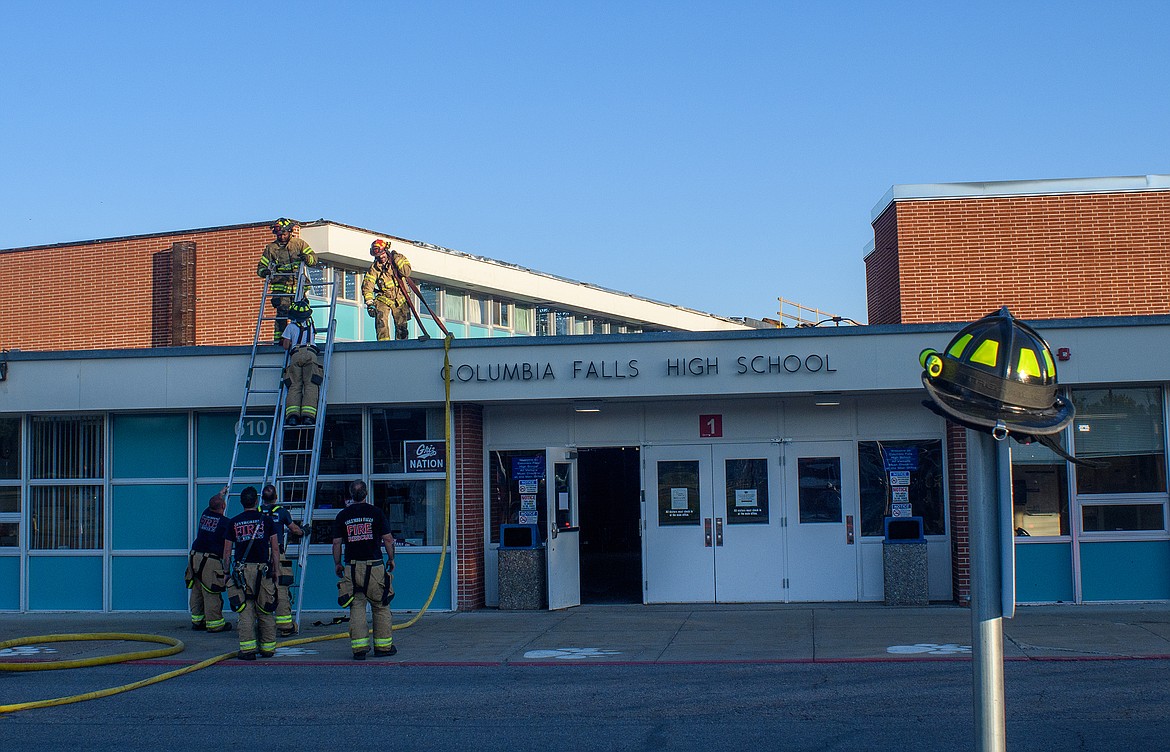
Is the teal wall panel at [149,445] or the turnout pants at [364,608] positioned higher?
the teal wall panel at [149,445]

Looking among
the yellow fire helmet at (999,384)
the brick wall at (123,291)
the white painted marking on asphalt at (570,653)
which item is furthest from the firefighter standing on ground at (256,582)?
the brick wall at (123,291)

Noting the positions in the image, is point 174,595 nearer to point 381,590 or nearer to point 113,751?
point 381,590

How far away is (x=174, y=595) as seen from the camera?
1639 cm

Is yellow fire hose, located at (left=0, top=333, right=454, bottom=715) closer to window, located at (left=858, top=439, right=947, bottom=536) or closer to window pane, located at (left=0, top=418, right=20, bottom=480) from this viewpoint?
window pane, located at (left=0, top=418, right=20, bottom=480)

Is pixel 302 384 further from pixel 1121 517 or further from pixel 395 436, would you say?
pixel 1121 517

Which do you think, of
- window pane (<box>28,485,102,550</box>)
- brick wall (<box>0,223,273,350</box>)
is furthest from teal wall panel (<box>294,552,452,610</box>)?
brick wall (<box>0,223,273,350</box>)

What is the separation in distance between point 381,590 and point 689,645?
133 inches

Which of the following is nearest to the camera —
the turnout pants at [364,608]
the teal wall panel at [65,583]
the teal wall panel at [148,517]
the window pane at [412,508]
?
the turnout pants at [364,608]

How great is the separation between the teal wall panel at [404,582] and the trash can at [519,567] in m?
0.81

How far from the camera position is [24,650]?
515 inches

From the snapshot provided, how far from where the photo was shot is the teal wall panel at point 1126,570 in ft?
48.5

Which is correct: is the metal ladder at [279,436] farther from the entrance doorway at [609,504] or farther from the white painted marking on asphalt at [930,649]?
the entrance doorway at [609,504]

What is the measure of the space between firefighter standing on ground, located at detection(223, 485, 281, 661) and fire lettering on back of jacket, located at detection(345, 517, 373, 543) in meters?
0.93

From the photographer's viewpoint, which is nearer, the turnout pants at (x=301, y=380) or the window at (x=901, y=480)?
the turnout pants at (x=301, y=380)
